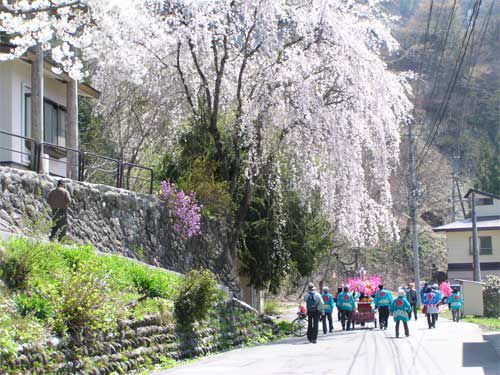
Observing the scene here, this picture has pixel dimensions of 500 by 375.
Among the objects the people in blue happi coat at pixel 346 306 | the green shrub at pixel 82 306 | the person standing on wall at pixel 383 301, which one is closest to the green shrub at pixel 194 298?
the green shrub at pixel 82 306

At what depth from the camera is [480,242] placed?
181 feet

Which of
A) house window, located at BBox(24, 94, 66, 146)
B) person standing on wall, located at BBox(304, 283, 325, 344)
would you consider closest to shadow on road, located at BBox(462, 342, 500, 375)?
person standing on wall, located at BBox(304, 283, 325, 344)

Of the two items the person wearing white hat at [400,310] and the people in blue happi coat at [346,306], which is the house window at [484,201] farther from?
the person wearing white hat at [400,310]

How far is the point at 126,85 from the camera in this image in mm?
32750

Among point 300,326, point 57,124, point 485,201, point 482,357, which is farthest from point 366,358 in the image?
point 485,201

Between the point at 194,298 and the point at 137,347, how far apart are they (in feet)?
11.5

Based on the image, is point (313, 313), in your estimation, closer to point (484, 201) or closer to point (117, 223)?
point (117, 223)

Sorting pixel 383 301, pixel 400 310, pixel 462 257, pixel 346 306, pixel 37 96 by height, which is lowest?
pixel 346 306

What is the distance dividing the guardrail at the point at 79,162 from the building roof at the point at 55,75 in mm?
2438

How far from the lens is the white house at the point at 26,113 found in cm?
2412

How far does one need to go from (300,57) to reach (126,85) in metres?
10.2

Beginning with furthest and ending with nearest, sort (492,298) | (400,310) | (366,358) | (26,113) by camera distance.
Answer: (492,298) < (26,113) < (400,310) < (366,358)

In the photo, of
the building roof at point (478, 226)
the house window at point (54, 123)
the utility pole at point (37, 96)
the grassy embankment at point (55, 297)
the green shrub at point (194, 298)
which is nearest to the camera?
the grassy embankment at point (55, 297)

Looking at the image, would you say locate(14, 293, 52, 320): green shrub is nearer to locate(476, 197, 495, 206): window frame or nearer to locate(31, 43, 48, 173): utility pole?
locate(31, 43, 48, 173): utility pole
